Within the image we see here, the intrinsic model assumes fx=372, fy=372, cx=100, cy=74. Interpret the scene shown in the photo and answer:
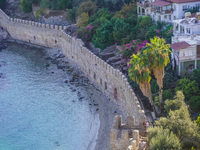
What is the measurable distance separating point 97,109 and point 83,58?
9300mm

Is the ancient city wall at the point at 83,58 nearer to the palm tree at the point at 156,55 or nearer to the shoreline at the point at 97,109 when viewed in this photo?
the shoreline at the point at 97,109

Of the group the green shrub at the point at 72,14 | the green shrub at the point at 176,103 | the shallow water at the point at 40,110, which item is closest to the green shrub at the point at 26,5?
the green shrub at the point at 72,14

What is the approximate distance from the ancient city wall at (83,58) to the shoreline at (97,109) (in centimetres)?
53

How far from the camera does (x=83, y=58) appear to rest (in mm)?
41469

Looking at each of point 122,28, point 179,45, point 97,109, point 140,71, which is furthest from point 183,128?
point 122,28

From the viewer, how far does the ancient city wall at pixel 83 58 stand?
29969 millimetres

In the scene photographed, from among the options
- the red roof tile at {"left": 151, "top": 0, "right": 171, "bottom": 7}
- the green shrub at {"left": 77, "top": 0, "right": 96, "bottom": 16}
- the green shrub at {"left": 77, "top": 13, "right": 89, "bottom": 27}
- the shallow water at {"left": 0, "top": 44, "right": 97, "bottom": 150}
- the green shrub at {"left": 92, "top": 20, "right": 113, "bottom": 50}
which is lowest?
the shallow water at {"left": 0, "top": 44, "right": 97, "bottom": 150}

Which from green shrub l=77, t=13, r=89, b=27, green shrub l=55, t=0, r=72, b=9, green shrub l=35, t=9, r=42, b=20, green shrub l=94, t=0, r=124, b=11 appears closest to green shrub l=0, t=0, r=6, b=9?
green shrub l=35, t=9, r=42, b=20

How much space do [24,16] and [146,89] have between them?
3978cm

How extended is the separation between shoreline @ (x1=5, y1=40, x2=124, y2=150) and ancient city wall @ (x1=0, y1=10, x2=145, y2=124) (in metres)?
0.53

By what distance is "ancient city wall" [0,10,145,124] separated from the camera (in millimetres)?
29969

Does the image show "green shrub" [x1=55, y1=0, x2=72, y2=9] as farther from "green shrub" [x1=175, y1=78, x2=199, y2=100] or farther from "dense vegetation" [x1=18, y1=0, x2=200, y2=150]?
"green shrub" [x1=175, y1=78, x2=199, y2=100]

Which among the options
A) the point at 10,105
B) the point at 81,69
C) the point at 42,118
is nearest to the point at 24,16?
the point at 81,69

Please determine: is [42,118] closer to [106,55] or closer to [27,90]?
[27,90]
